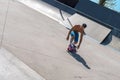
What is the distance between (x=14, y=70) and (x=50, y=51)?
373cm

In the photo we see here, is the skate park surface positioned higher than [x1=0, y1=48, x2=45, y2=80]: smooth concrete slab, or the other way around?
[x1=0, y1=48, x2=45, y2=80]: smooth concrete slab

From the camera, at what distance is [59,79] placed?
33.3 feet

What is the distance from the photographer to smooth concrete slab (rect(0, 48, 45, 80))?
28.9 feet

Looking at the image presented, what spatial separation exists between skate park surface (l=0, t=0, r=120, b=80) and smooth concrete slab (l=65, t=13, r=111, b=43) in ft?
1.50

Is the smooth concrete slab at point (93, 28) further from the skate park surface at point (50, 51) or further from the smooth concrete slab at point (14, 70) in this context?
the smooth concrete slab at point (14, 70)

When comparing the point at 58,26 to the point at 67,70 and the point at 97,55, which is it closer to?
the point at 97,55

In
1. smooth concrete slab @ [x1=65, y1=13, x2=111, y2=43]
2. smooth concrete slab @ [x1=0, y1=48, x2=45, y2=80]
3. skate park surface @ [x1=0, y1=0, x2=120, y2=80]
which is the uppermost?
smooth concrete slab @ [x1=0, y1=48, x2=45, y2=80]

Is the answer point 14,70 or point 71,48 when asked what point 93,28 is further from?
point 14,70

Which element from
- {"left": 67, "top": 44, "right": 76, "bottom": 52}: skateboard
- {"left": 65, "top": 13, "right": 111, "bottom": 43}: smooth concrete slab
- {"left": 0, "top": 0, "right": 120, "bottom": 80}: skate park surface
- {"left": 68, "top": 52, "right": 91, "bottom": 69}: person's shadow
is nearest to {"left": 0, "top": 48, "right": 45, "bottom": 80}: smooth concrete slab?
{"left": 0, "top": 0, "right": 120, "bottom": 80}: skate park surface

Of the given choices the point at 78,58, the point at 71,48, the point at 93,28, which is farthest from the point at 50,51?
the point at 93,28

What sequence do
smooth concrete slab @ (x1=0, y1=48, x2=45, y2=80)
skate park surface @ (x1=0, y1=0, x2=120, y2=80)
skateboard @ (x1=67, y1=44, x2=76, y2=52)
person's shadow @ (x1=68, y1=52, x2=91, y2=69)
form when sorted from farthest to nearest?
1. skateboard @ (x1=67, y1=44, x2=76, y2=52)
2. person's shadow @ (x1=68, y1=52, x2=91, y2=69)
3. skate park surface @ (x1=0, y1=0, x2=120, y2=80)
4. smooth concrete slab @ (x1=0, y1=48, x2=45, y2=80)

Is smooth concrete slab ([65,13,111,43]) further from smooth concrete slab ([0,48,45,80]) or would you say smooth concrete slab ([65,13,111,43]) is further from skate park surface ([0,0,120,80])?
smooth concrete slab ([0,48,45,80])

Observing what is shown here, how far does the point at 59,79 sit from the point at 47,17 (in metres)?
9.60

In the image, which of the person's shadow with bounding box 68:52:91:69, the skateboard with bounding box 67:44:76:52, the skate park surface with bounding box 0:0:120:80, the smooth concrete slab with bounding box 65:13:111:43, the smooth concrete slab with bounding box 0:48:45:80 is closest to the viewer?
the smooth concrete slab with bounding box 0:48:45:80
